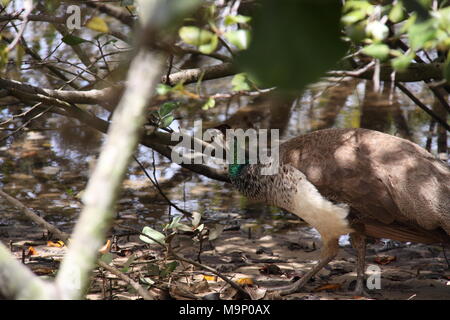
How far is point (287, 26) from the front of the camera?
914mm

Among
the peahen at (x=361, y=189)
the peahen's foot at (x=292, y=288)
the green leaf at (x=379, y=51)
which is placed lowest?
the peahen's foot at (x=292, y=288)

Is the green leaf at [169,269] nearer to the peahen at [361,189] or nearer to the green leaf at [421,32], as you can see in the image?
the peahen at [361,189]

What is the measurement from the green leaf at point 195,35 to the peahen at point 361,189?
83.4 inches

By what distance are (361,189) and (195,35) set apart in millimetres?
2178

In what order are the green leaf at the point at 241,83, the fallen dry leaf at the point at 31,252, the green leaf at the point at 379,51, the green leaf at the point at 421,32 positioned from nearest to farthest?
the green leaf at the point at 421,32
the green leaf at the point at 379,51
the green leaf at the point at 241,83
the fallen dry leaf at the point at 31,252

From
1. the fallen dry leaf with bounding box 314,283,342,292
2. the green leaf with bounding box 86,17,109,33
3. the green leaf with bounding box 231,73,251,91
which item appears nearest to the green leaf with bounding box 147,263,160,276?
the fallen dry leaf with bounding box 314,283,342,292

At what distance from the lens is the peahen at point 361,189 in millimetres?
3668

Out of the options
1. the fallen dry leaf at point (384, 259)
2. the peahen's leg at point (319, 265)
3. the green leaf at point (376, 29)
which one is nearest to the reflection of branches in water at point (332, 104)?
the fallen dry leaf at point (384, 259)

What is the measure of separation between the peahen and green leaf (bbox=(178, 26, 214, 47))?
2120 millimetres

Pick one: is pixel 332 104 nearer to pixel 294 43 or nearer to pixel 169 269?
pixel 169 269

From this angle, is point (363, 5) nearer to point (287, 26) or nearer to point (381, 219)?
point (287, 26)

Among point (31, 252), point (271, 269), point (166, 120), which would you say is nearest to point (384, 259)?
point (271, 269)

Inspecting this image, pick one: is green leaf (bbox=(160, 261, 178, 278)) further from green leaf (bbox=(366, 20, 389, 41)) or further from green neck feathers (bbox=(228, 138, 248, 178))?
green leaf (bbox=(366, 20, 389, 41))
